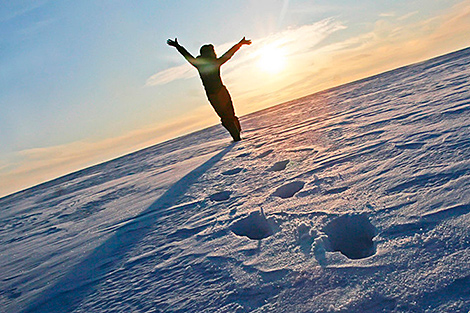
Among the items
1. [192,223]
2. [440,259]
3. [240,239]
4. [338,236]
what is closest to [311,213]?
[338,236]

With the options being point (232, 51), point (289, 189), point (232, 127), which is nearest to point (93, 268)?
point (289, 189)

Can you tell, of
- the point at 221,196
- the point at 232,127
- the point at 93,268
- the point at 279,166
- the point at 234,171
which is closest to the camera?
the point at 93,268

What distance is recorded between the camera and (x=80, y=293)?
191cm

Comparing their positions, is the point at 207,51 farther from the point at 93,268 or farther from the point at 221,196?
the point at 93,268

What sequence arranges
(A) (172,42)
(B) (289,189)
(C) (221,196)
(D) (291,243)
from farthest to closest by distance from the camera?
(A) (172,42)
(C) (221,196)
(B) (289,189)
(D) (291,243)

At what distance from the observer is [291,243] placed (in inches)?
71.1

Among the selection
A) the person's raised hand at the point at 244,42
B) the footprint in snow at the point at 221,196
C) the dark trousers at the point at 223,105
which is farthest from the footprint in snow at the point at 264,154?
the person's raised hand at the point at 244,42

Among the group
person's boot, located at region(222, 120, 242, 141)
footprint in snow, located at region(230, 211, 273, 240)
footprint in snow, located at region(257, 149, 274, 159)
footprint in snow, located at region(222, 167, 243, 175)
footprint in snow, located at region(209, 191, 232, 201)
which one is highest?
person's boot, located at region(222, 120, 242, 141)

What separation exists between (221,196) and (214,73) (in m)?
3.72

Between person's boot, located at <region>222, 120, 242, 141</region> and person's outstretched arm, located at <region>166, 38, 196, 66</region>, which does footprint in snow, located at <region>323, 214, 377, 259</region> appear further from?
person's boot, located at <region>222, 120, 242, 141</region>

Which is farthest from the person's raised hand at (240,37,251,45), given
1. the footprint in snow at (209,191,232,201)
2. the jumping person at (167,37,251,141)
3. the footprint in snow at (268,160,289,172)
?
the footprint in snow at (209,191,232,201)

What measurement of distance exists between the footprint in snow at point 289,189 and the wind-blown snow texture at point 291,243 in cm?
2

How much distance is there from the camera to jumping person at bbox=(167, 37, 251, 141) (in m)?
5.99

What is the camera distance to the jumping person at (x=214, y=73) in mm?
5992
